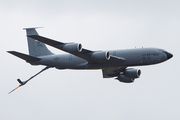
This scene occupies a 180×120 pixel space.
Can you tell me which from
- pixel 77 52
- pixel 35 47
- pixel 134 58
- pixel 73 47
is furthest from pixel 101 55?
pixel 35 47

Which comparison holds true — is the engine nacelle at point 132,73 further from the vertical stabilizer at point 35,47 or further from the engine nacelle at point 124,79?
the vertical stabilizer at point 35,47

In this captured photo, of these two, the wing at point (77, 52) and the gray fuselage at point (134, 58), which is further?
the gray fuselage at point (134, 58)

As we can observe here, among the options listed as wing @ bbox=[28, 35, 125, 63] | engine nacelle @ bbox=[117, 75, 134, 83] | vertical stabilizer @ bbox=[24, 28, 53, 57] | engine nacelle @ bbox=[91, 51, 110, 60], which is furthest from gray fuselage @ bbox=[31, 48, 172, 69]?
engine nacelle @ bbox=[117, 75, 134, 83]

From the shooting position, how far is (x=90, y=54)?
56094mm

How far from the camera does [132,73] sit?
63188 mm

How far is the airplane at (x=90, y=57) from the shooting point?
2148 inches

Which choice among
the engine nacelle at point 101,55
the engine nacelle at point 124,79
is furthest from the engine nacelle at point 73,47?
the engine nacelle at point 124,79

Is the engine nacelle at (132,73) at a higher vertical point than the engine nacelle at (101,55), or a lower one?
lower

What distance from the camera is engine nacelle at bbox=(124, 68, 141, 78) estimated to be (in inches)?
2484

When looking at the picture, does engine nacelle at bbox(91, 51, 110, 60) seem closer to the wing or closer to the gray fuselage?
the wing

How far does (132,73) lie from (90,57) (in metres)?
Answer: 10.0

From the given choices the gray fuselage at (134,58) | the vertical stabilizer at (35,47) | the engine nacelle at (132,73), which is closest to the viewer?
the gray fuselage at (134,58)

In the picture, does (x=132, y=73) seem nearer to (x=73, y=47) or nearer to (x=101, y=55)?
(x=101, y=55)

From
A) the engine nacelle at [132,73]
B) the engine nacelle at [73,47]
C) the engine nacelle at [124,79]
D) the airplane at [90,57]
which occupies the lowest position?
the engine nacelle at [124,79]
